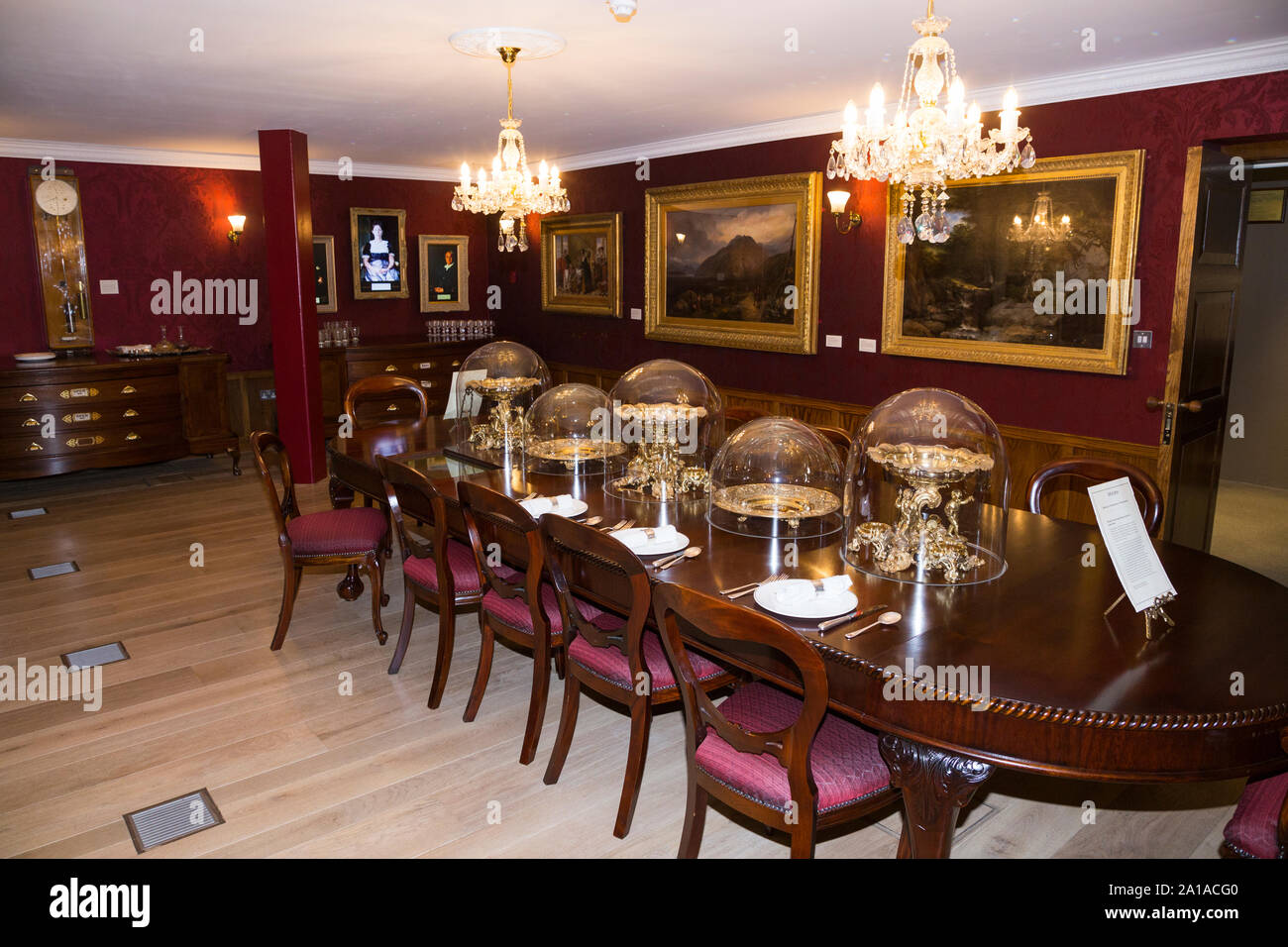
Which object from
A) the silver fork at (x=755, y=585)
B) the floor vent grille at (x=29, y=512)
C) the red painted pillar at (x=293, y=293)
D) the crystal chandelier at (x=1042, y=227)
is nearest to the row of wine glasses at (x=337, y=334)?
the red painted pillar at (x=293, y=293)

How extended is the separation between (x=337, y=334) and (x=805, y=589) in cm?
725

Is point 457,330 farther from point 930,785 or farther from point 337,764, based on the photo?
point 930,785

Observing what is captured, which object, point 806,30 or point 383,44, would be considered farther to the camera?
point 383,44

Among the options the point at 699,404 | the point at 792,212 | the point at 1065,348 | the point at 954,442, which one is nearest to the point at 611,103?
the point at 792,212

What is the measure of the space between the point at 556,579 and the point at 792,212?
457cm

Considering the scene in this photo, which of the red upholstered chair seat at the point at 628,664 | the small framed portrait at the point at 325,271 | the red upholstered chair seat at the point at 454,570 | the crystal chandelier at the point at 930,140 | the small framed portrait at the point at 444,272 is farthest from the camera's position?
the small framed portrait at the point at 444,272

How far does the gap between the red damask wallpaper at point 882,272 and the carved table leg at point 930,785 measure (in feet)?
11.9

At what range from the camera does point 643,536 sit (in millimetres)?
2836

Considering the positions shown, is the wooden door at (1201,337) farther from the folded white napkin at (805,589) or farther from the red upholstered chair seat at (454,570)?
the red upholstered chair seat at (454,570)

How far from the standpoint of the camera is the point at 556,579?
2836 millimetres

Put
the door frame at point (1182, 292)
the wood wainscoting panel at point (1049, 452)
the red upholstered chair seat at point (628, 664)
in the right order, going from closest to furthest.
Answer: the red upholstered chair seat at point (628, 664), the door frame at point (1182, 292), the wood wainscoting panel at point (1049, 452)

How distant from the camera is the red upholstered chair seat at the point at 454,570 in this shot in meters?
3.61
